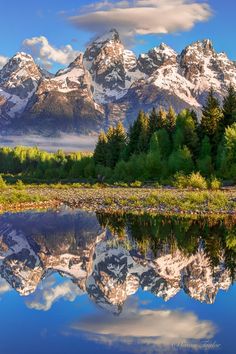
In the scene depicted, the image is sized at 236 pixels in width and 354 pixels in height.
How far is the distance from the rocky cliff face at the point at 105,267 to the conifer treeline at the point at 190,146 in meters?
37.4

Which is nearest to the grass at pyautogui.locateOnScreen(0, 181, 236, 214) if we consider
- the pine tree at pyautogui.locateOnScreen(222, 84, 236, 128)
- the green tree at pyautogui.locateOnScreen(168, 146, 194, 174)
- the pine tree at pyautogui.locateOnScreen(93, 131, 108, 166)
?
the green tree at pyautogui.locateOnScreen(168, 146, 194, 174)

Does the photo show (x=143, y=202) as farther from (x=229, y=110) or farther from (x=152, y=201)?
(x=229, y=110)

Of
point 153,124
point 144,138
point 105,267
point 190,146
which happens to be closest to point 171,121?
point 153,124

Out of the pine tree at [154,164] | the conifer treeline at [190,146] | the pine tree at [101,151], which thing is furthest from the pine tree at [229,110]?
the pine tree at [101,151]

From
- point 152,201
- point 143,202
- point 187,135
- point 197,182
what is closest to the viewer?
point 152,201

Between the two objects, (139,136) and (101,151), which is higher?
A: (139,136)

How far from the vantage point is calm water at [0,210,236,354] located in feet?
42.2

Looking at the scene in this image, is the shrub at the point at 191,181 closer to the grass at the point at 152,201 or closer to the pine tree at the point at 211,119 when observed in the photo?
the grass at the point at 152,201

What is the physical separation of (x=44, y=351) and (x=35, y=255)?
512 inches

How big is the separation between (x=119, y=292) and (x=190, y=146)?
5971 centimetres

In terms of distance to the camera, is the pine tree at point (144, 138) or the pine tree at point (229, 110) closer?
the pine tree at point (229, 110)

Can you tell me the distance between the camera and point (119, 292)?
17.3 metres

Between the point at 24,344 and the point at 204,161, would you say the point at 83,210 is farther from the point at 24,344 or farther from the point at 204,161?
the point at 24,344

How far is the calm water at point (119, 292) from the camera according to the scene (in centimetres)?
1286
